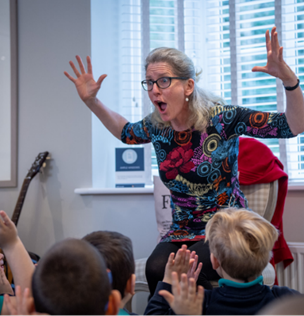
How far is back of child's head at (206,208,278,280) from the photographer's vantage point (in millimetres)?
926

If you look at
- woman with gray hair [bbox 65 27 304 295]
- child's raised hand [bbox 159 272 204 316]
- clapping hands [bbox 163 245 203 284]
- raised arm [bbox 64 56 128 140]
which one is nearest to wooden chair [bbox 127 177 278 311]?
woman with gray hair [bbox 65 27 304 295]

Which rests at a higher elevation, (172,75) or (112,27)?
(112,27)

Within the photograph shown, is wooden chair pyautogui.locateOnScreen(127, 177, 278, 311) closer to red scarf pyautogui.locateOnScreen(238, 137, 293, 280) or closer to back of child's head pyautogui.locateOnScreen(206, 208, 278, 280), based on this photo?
red scarf pyautogui.locateOnScreen(238, 137, 293, 280)

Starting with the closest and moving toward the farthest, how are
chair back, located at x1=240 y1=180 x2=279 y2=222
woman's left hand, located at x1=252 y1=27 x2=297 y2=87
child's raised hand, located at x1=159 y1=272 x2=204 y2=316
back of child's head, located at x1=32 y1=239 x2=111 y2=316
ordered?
back of child's head, located at x1=32 y1=239 x2=111 y2=316 < child's raised hand, located at x1=159 y1=272 x2=204 y2=316 < woman's left hand, located at x1=252 y1=27 x2=297 y2=87 < chair back, located at x1=240 y1=180 x2=279 y2=222

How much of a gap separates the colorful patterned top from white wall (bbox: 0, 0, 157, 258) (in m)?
0.71

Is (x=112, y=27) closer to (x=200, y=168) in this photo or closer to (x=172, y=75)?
(x=172, y=75)

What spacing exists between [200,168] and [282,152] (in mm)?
1002

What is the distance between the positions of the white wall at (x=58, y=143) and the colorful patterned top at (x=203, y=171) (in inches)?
27.9

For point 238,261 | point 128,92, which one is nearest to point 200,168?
point 238,261

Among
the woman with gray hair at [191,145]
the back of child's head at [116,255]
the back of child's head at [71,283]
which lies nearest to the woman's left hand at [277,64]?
the woman with gray hair at [191,145]

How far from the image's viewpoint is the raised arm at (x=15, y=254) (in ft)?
3.00

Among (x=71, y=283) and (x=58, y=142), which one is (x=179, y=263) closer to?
(x=71, y=283)

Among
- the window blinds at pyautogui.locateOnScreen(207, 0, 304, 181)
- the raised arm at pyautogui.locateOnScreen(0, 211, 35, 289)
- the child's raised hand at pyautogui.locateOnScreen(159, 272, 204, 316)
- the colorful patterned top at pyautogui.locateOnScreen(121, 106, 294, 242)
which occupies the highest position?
the window blinds at pyautogui.locateOnScreen(207, 0, 304, 181)

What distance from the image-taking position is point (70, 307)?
2.01ft
